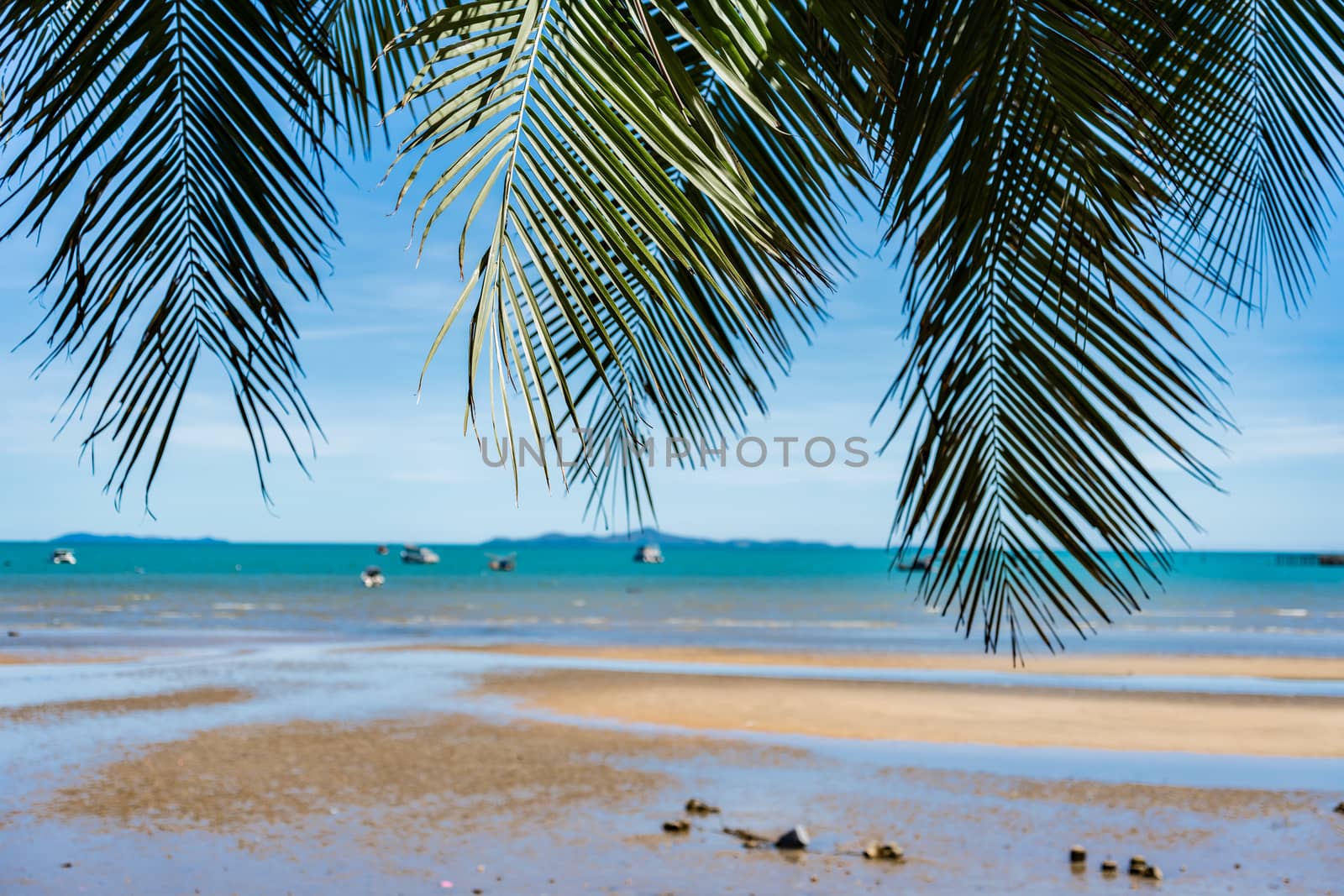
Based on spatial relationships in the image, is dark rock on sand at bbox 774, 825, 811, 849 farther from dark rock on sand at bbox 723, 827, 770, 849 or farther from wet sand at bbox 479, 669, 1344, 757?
wet sand at bbox 479, 669, 1344, 757

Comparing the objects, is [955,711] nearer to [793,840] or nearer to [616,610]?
[793,840]

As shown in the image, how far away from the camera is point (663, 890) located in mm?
6594

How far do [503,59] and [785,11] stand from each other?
65 cm

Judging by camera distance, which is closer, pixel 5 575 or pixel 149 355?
pixel 149 355

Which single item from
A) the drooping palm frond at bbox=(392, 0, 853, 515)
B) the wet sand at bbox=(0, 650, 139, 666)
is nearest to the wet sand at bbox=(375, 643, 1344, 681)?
the wet sand at bbox=(0, 650, 139, 666)

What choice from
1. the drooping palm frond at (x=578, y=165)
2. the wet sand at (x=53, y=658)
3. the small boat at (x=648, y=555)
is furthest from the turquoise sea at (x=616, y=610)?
the small boat at (x=648, y=555)

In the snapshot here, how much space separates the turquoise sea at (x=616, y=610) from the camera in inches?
1029

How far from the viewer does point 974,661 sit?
20.6 meters

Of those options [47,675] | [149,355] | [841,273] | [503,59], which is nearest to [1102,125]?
[841,273]

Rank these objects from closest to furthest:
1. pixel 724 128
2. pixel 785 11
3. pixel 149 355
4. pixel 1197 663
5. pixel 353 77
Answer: pixel 149 355
pixel 785 11
pixel 724 128
pixel 353 77
pixel 1197 663

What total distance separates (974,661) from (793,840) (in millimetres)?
14149

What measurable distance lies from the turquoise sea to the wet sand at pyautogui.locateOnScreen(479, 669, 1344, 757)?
92.7 inches

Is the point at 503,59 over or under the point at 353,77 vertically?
under

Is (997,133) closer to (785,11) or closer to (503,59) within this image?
(785,11)
